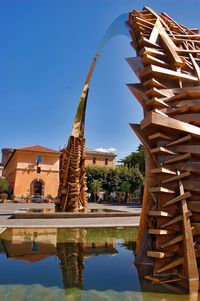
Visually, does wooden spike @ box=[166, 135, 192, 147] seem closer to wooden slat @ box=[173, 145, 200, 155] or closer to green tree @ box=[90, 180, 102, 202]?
wooden slat @ box=[173, 145, 200, 155]

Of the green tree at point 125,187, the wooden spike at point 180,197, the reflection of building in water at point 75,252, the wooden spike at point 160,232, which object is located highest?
the green tree at point 125,187

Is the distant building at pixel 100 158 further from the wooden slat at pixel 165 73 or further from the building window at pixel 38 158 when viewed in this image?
the wooden slat at pixel 165 73

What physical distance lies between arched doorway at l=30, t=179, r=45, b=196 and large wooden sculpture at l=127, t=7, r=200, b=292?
49292 millimetres

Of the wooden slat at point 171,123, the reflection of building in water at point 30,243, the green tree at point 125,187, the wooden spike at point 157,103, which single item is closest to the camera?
the wooden slat at point 171,123

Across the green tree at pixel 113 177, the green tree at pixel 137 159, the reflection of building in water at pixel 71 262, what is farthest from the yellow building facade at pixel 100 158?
the reflection of building in water at pixel 71 262

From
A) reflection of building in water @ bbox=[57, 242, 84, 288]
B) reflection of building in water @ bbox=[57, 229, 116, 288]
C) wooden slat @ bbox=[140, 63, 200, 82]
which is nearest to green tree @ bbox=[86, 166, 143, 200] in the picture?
reflection of building in water @ bbox=[57, 229, 116, 288]

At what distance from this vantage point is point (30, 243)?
1034 centimetres

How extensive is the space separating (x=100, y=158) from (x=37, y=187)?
1950cm

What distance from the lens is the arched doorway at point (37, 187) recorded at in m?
54.8

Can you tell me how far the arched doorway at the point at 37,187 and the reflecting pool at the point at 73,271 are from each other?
145ft

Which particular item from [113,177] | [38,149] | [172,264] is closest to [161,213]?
[172,264]

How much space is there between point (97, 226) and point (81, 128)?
905 centimetres

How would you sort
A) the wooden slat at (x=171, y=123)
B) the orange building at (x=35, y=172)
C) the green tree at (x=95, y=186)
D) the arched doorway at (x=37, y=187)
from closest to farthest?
the wooden slat at (x=171, y=123) < the green tree at (x=95, y=186) < the orange building at (x=35, y=172) < the arched doorway at (x=37, y=187)

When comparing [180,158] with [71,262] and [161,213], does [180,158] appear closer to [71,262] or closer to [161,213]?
[161,213]
